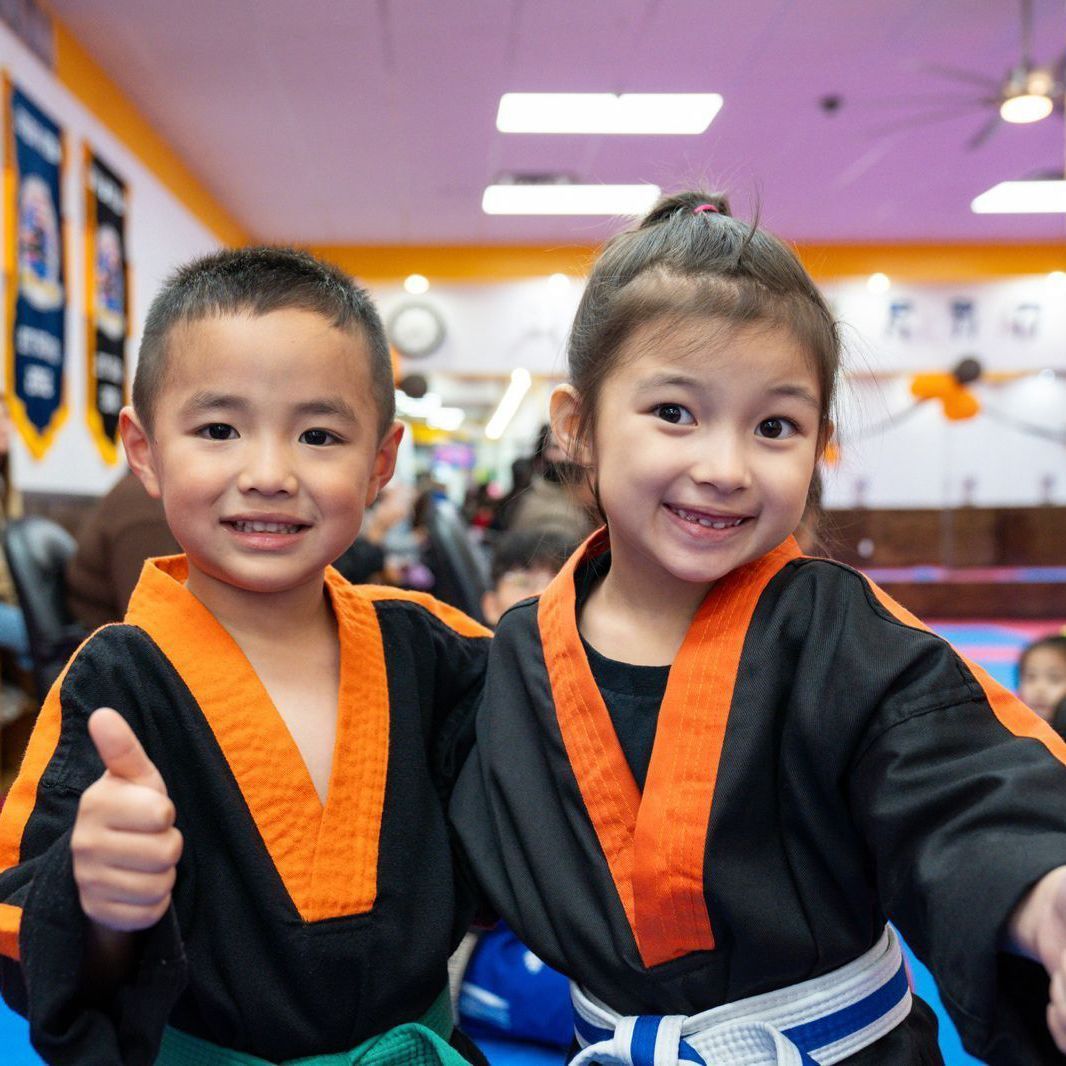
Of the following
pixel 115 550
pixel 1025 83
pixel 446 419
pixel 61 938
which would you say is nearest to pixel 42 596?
pixel 115 550

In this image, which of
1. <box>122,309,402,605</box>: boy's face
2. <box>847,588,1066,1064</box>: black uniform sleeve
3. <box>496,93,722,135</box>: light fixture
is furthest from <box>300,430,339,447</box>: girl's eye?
<box>496,93,722,135</box>: light fixture

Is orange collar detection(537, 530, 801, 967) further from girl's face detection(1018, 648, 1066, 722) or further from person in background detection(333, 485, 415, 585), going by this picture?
girl's face detection(1018, 648, 1066, 722)

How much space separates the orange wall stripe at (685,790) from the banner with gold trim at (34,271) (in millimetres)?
4058

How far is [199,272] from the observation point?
3.53ft

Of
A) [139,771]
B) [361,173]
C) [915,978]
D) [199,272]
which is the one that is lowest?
[915,978]

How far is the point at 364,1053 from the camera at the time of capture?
0.95 m

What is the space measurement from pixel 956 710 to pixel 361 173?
7.10 m

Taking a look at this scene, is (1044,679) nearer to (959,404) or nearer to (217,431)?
(217,431)

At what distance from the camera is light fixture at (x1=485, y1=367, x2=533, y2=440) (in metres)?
9.50

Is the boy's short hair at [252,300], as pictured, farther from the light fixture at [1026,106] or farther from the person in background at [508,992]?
the light fixture at [1026,106]

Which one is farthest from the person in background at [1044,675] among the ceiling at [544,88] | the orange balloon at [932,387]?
the orange balloon at [932,387]

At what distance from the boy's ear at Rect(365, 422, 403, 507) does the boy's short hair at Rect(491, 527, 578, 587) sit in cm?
100

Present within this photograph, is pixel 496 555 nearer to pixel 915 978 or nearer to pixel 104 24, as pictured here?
pixel 915 978

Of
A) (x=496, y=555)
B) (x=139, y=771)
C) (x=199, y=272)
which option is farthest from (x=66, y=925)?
(x=496, y=555)
